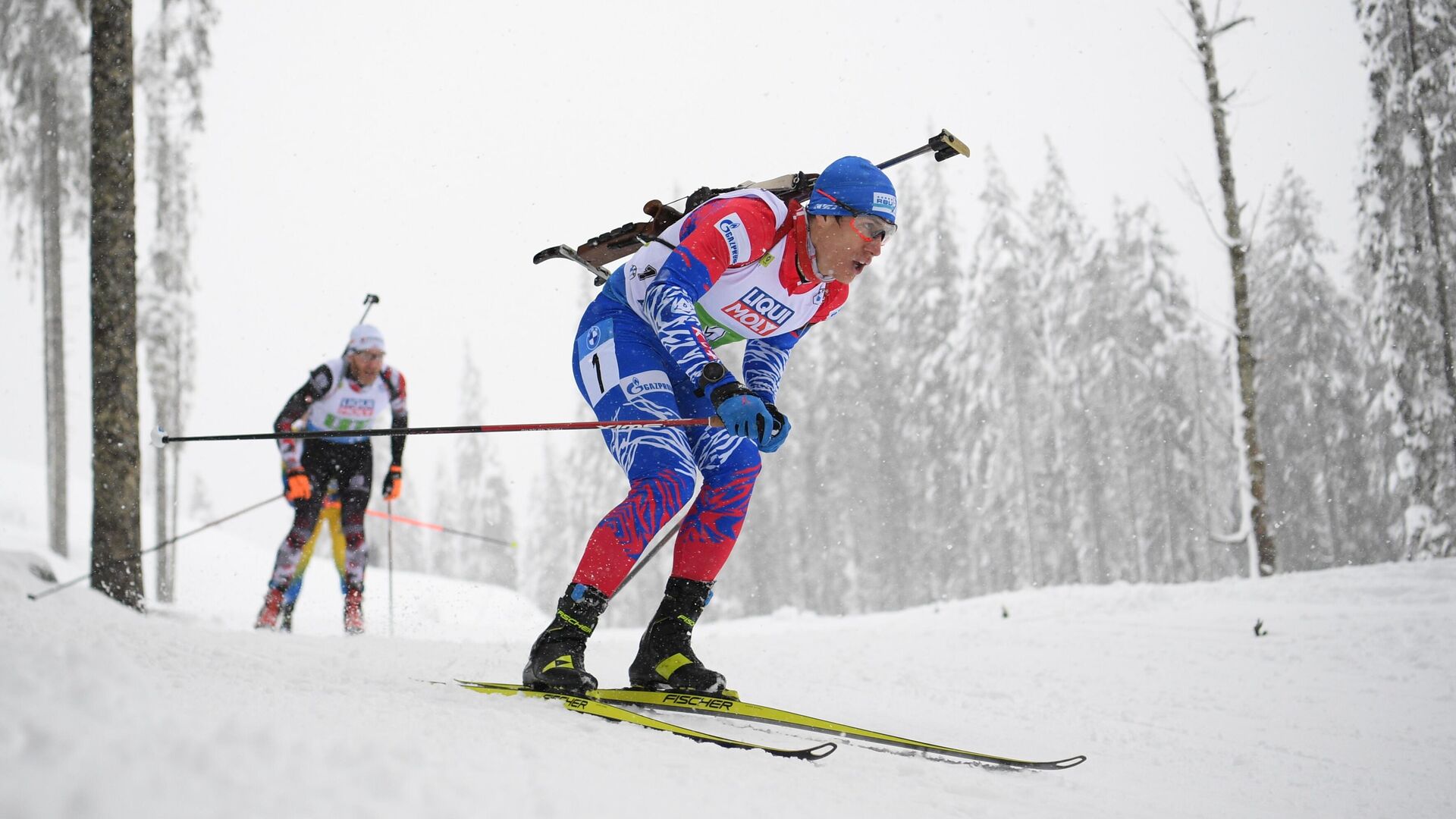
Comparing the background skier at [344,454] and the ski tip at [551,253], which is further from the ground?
the ski tip at [551,253]

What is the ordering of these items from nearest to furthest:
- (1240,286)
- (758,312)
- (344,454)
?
(758,312), (344,454), (1240,286)

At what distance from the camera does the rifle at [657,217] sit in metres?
3.72

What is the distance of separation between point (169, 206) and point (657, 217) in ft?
66.9

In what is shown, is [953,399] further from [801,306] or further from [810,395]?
[801,306]

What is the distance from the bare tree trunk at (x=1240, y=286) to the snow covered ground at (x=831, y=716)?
296cm

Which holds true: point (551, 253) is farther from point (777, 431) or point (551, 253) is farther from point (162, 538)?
point (162, 538)

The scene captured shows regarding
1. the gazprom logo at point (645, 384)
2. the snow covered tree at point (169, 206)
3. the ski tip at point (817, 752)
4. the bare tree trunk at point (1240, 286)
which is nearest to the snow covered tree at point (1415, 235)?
the bare tree trunk at point (1240, 286)

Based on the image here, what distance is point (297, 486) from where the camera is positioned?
6.59 metres

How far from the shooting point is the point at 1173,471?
29047 mm

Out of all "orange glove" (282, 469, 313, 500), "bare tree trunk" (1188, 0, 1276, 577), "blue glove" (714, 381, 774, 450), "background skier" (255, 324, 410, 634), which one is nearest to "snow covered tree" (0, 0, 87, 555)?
"background skier" (255, 324, 410, 634)

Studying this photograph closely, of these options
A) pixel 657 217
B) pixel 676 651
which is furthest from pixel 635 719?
pixel 657 217

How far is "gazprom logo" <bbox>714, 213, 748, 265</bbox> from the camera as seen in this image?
320 centimetres

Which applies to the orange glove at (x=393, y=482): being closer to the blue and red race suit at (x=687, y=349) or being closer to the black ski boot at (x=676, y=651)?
the blue and red race suit at (x=687, y=349)

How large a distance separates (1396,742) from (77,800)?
4562 mm
